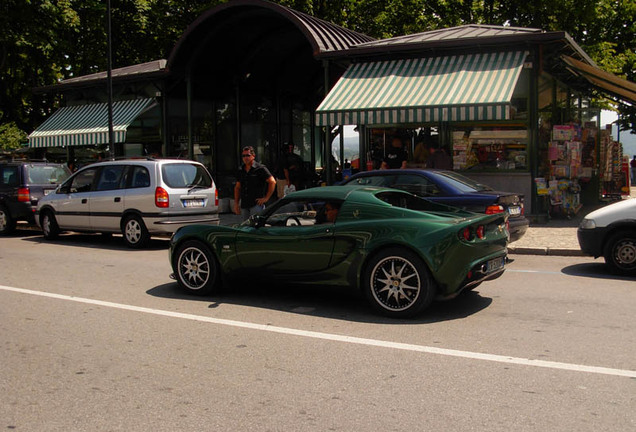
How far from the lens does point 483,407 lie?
13.2ft

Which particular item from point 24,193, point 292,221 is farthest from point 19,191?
point 292,221

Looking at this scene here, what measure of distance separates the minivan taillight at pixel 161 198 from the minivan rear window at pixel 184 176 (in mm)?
225

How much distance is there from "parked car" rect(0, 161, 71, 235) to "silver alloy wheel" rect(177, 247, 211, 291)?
8739mm

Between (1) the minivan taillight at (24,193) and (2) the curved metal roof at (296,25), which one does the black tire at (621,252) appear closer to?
(2) the curved metal roof at (296,25)

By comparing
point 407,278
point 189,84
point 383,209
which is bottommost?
point 407,278

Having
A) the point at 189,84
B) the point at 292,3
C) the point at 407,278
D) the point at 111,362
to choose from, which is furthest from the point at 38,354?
the point at 292,3

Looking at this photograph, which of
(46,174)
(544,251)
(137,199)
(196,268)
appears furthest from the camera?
(46,174)

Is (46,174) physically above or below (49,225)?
above

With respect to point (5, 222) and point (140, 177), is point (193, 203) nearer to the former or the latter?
point (140, 177)

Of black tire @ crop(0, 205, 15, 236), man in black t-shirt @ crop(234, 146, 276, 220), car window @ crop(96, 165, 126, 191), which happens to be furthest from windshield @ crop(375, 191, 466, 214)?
black tire @ crop(0, 205, 15, 236)

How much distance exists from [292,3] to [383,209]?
24884 mm

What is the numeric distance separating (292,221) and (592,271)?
190 inches

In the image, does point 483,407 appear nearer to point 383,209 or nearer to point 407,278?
point 407,278

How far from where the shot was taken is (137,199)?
12500 mm
